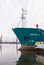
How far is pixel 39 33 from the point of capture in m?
39.8

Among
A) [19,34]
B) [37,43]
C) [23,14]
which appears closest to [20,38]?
[19,34]

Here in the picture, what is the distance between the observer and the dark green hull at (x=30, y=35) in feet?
131

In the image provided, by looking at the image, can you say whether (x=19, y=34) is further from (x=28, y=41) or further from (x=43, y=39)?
(x=43, y=39)

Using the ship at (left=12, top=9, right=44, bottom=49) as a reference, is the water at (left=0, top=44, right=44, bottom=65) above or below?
below

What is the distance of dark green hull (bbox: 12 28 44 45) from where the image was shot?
3981 cm

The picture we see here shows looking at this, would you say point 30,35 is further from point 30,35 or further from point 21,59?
point 21,59

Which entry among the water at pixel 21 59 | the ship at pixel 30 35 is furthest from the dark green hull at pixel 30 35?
the water at pixel 21 59

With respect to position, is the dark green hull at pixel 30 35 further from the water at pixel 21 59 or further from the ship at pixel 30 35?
the water at pixel 21 59

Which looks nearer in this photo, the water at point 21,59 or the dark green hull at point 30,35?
the water at point 21,59

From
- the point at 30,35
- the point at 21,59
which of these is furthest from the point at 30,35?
the point at 21,59

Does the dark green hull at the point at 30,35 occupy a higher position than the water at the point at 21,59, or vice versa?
the dark green hull at the point at 30,35

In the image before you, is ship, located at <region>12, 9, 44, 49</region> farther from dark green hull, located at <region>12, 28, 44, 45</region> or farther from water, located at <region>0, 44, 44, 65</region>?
water, located at <region>0, 44, 44, 65</region>

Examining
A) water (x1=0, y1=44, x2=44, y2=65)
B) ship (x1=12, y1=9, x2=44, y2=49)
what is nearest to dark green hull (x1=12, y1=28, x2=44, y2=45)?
ship (x1=12, y1=9, x2=44, y2=49)

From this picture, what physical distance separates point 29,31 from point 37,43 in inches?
133
